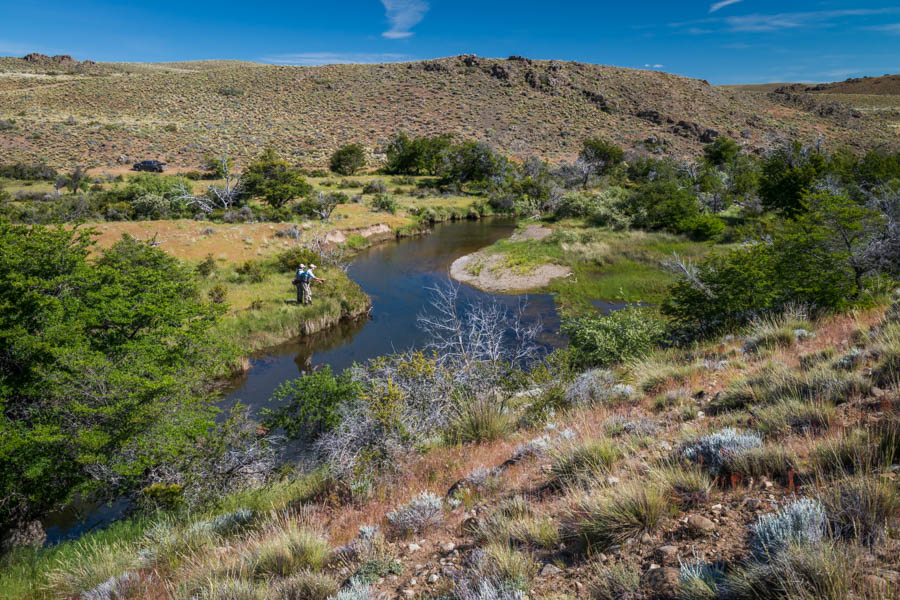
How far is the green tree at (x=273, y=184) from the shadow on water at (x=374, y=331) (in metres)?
9.43

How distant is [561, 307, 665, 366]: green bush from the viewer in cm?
Result: 1132

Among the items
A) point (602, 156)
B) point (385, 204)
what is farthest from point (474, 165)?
point (602, 156)

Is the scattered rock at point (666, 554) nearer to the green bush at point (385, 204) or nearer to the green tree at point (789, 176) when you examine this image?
the green tree at point (789, 176)

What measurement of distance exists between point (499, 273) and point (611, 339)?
1325 cm

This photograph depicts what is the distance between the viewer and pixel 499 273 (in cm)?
2461

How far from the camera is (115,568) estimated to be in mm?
4359

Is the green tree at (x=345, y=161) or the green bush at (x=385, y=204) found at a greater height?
the green tree at (x=345, y=161)

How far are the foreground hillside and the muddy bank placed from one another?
37.7 metres

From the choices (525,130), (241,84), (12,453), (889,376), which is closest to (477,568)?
(889,376)

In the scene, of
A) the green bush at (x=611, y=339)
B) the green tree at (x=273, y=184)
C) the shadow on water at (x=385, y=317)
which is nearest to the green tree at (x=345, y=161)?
the green tree at (x=273, y=184)

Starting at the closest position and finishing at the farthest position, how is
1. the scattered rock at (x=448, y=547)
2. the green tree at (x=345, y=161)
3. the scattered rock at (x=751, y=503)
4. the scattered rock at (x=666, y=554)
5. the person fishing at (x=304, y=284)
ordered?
the scattered rock at (x=666, y=554), the scattered rock at (x=751, y=503), the scattered rock at (x=448, y=547), the person fishing at (x=304, y=284), the green tree at (x=345, y=161)

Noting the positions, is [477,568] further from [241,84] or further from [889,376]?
[241,84]

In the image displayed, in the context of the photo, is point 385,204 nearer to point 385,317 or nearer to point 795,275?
point 385,317

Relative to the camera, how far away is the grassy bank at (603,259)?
21.7m
